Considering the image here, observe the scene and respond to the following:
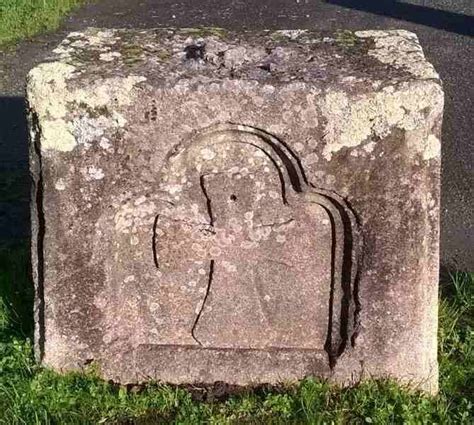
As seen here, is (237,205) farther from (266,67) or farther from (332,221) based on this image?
(266,67)

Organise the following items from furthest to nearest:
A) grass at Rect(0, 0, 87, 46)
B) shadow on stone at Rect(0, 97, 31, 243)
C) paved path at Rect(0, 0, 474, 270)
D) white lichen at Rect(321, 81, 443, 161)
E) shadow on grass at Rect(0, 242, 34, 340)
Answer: grass at Rect(0, 0, 87, 46)
paved path at Rect(0, 0, 474, 270)
shadow on stone at Rect(0, 97, 31, 243)
shadow on grass at Rect(0, 242, 34, 340)
white lichen at Rect(321, 81, 443, 161)

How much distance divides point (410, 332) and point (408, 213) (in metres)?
0.47

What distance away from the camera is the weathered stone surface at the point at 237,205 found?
3.05 metres

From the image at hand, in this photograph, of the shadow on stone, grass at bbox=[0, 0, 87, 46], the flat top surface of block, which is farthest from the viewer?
grass at bbox=[0, 0, 87, 46]

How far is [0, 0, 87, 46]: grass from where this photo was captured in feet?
27.3

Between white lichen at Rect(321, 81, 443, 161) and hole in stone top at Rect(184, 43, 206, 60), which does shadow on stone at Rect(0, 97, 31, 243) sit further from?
white lichen at Rect(321, 81, 443, 161)

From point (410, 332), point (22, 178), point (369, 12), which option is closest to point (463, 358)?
point (410, 332)

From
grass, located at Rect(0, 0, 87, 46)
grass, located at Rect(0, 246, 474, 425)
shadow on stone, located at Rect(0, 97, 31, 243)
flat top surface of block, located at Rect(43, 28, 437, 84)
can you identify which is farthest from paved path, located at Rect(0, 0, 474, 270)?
flat top surface of block, located at Rect(43, 28, 437, 84)

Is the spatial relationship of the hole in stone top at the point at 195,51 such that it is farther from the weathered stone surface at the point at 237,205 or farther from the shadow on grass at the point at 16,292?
the shadow on grass at the point at 16,292

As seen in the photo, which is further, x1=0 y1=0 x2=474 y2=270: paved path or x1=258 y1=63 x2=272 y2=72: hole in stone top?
x1=0 y1=0 x2=474 y2=270: paved path

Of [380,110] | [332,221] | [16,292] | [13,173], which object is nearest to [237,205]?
[332,221]

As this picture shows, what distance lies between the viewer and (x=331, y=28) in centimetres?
864

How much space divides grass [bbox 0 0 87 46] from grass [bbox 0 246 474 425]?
5298 mm

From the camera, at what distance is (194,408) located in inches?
132
